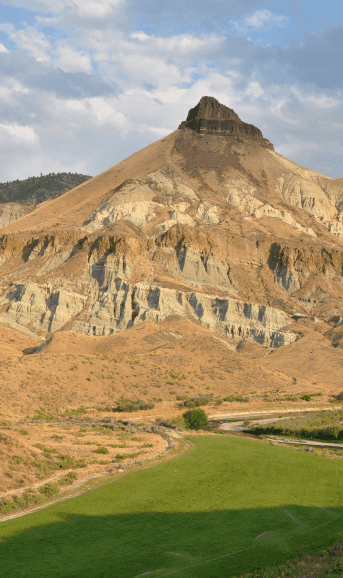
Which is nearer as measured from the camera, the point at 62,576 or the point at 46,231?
the point at 62,576

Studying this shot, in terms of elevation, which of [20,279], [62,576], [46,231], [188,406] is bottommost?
[188,406]

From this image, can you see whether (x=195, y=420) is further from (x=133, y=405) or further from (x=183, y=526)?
(x=183, y=526)

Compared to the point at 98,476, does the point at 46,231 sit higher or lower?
higher

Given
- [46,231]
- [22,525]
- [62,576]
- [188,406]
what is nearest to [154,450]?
[22,525]

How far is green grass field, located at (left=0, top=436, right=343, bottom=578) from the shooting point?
9.90 m

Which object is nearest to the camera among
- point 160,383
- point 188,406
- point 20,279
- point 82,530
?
point 82,530

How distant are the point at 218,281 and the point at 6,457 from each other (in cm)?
8685

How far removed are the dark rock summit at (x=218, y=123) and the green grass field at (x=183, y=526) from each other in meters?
163

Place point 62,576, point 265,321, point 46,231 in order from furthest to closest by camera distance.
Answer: point 46,231 < point 265,321 < point 62,576

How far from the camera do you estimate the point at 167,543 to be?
36.0 feet

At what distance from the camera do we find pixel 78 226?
118m

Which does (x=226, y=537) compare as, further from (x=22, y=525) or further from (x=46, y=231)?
(x=46, y=231)

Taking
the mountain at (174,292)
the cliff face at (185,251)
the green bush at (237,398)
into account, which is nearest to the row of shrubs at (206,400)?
the green bush at (237,398)

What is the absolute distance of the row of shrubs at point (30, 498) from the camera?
14922 mm
